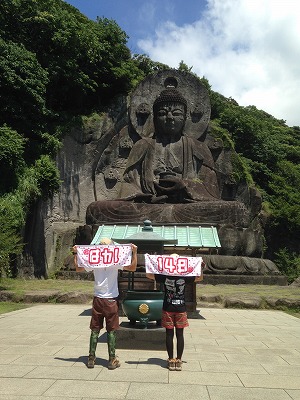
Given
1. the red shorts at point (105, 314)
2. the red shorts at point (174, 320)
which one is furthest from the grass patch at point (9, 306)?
the red shorts at point (174, 320)

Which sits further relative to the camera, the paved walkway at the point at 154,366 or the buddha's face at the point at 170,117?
the buddha's face at the point at 170,117

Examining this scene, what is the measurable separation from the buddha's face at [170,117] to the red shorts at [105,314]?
13.2 m

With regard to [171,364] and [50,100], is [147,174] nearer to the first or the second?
[50,100]

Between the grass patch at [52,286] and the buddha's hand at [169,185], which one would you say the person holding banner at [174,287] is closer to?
the grass patch at [52,286]

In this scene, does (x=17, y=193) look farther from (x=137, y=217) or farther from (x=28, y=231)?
(x=137, y=217)

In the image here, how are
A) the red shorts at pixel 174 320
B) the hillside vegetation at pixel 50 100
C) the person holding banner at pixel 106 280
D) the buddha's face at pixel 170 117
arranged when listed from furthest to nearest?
→ the buddha's face at pixel 170 117
the hillside vegetation at pixel 50 100
the red shorts at pixel 174 320
the person holding banner at pixel 106 280

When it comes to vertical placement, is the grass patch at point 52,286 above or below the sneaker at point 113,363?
above

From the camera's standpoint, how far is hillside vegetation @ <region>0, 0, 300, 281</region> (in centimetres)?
1334

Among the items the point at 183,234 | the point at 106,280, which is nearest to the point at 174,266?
the point at 106,280

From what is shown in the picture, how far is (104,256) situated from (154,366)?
4.12 ft

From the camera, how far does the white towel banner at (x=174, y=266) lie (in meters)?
4.88

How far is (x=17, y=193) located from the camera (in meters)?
13.3

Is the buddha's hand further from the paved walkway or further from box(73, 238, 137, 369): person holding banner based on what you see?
box(73, 238, 137, 369): person holding banner

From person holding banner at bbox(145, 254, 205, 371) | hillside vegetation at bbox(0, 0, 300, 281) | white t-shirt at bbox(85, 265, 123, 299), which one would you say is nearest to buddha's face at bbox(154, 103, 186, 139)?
hillside vegetation at bbox(0, 0, 300, 281)
